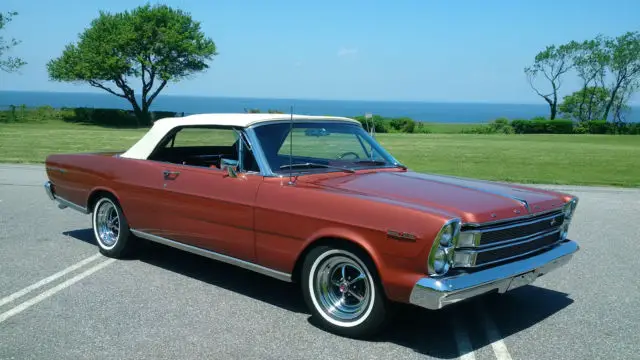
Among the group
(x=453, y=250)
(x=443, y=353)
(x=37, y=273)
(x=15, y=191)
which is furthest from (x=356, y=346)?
(x=15, y=191)

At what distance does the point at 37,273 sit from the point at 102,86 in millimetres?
52252

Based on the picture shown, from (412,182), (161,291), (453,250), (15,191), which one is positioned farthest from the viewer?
(15,191)

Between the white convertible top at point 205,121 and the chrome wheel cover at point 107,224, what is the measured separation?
0.58 m

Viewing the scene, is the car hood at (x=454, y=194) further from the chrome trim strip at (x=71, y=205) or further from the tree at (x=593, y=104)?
the tree at (x=593, y=104)

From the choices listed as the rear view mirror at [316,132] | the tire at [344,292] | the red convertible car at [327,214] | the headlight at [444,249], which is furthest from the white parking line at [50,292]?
the headlight at [444,249]

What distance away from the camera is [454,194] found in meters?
4.54

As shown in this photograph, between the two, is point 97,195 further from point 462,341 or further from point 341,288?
point 462,341

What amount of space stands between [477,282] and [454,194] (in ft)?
2.65

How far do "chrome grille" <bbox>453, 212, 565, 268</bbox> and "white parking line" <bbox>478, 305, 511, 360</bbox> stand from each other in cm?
55

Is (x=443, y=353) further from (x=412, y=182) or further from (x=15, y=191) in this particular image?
(x=15, y=191)

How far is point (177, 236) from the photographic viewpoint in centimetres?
551

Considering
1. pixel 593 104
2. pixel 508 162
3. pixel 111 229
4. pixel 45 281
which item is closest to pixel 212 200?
pixel 45 281

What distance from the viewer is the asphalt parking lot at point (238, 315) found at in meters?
4.07

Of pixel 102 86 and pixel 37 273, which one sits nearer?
pixel 37 273
